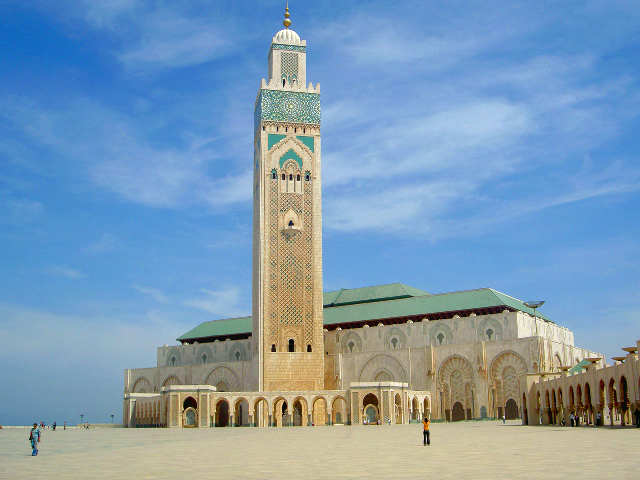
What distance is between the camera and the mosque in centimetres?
3972

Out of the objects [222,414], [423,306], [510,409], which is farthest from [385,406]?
[222,414]

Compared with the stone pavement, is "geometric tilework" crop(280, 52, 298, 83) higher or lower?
higher

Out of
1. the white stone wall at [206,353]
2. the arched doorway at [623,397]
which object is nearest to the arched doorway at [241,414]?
the white stone wall at [206,353]

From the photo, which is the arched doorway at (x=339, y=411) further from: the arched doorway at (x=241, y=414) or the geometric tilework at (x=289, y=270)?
the arched doorway at (x=241, y=414)

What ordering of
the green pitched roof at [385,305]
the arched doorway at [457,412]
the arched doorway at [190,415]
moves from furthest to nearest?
the green pitched roof at [385,305], the arched doorway at [457,412], the arched doorway at [190,415]

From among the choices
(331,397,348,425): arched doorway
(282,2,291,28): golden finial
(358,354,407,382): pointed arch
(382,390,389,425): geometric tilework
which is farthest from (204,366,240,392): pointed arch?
(282,2,291,28): golden finial

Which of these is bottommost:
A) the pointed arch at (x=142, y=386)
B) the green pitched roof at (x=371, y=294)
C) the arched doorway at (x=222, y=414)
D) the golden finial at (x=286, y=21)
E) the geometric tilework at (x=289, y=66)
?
the arched doorway at (x=222, y=414)

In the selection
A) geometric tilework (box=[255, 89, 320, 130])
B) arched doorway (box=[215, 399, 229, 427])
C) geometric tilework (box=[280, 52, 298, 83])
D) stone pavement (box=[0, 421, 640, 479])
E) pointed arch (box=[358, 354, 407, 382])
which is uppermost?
geometric tilework (box=[280, 52, 298, 83])

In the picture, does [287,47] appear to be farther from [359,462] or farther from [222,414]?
[359,462]

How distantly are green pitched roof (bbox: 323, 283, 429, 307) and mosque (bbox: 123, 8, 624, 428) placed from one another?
11.2 inches

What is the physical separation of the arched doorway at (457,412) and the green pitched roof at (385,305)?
5906mm

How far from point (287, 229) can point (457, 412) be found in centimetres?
1469

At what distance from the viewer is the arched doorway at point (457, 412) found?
41.9 metres

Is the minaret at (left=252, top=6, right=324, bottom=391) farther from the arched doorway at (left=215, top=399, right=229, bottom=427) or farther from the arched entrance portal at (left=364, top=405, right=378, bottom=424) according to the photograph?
the arched doorway at (left=215, top=399, right=229, bottom=427)
